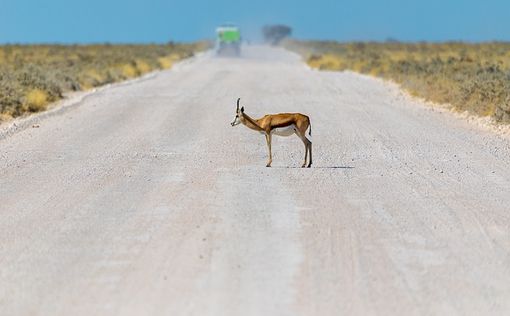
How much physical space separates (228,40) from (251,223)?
244 ft

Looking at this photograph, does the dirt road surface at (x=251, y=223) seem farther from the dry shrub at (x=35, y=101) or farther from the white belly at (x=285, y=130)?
the dry shrub at (x=35, y=101)

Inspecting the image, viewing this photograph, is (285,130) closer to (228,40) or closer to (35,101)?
(35,101)

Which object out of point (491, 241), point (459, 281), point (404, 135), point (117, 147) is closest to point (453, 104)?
point (404, 135)

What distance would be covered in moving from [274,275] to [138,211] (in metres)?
3.10

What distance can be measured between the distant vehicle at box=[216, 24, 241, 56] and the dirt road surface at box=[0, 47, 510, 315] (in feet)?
208

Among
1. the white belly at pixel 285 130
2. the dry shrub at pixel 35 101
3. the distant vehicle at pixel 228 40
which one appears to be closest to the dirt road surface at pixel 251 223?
the white belly at pixel 285 130

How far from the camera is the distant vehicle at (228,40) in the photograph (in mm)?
82062

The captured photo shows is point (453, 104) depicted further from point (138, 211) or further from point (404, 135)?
point (138, 211)

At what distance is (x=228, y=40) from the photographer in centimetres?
8269

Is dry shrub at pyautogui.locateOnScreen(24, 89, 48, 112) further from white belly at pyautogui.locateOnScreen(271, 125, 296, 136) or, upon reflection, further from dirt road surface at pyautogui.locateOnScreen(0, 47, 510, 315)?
white belly at pyautogui.locateOnScreen(271, 125, 296, 136)

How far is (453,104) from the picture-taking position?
2462cm

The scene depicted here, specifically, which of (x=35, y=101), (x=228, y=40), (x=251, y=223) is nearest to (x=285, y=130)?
(x=251, y=223)

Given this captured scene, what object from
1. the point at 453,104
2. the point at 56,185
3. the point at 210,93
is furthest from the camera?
the point at 210,93

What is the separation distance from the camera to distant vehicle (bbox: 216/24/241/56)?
269 feet
